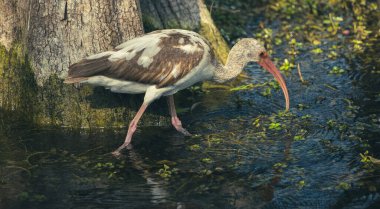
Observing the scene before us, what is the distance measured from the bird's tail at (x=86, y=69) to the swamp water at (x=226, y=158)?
→ 0.86 m

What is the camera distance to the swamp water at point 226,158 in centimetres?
848

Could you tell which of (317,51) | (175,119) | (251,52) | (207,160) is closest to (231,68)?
(251,52)

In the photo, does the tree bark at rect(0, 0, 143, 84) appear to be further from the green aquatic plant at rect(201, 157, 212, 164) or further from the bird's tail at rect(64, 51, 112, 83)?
the green aquatic plant at rect(201, 157, 212, 164)

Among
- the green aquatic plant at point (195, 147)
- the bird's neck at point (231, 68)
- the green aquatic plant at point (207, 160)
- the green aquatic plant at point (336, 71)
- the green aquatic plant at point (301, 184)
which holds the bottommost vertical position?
the green aquatic plant at point (301, 184)

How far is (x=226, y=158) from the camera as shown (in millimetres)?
9594

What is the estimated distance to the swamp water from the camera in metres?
8.48

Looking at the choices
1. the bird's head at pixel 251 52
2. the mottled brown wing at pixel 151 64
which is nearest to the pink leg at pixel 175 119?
the mottled brown wing at pixel 151 64

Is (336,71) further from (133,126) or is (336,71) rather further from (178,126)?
(133,126)

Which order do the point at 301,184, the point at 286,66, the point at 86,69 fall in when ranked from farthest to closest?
1. the point at 286,66
2. the point at 86,69
3. the point at 301,184

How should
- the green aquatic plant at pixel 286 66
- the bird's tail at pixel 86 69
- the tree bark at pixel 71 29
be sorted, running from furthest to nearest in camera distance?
the green aquatic plant at pixel 286 66 < the tree bark at pixel 71 29 < the bird's tail at pixel 86 69

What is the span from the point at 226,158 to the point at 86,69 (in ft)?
6.76

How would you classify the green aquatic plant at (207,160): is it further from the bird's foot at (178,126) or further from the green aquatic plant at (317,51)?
the green aquatic plant at (317,51)

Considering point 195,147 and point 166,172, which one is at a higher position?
point 195,147

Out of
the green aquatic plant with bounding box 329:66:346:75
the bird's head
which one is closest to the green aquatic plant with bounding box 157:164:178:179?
the bird's head
